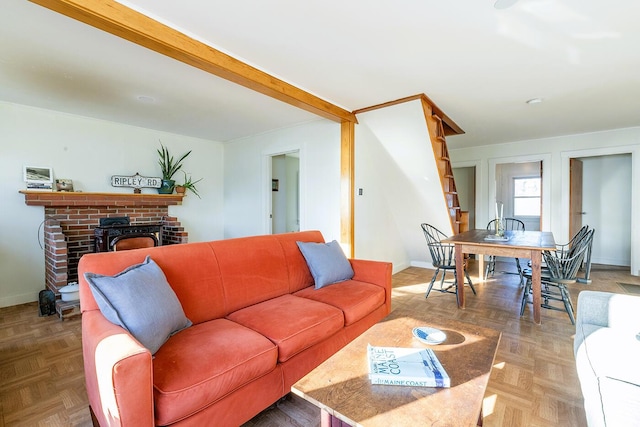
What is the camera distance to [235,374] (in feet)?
4.32

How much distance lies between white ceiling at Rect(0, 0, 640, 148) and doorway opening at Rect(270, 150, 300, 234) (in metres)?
1.57

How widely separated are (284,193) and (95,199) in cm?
277

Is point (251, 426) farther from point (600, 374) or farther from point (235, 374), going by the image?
point (600, 374)

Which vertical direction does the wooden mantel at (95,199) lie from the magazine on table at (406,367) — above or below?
above

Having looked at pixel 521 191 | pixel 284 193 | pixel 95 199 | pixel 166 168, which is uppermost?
pixel 166 168

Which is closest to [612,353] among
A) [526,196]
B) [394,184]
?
[394,184]

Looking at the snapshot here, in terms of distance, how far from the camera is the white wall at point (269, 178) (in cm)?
399

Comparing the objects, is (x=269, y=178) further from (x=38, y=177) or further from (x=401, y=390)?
A: (x=401, y=390)

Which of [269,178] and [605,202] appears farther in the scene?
[605,202]

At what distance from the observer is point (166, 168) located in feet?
15.1

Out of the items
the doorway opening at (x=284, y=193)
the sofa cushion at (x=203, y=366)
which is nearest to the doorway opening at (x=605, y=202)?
the doorway opening at (x=284, y=193)

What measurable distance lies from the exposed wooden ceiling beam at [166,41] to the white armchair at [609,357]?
270 cm

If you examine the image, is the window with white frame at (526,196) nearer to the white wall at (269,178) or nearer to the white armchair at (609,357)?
the white wall at (269,178)

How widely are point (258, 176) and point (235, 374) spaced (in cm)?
384
